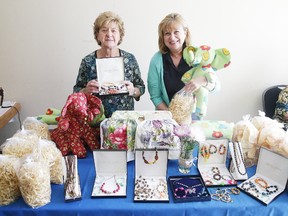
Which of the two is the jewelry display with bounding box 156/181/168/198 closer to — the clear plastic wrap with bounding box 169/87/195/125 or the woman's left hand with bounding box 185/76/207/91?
the clear plastic wrap with bounding box 169/87/195/125

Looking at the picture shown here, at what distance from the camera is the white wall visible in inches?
83.4

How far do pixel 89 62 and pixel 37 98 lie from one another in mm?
1103

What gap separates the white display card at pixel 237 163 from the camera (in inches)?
42.0

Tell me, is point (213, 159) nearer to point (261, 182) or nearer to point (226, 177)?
point (226, 177)

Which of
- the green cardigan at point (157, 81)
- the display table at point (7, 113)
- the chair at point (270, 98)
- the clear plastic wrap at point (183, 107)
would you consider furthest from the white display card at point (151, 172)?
the chair at point (270, 98)

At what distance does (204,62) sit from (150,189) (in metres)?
0.74

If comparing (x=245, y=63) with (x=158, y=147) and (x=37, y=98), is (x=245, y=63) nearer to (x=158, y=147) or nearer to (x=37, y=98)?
(x=158, y=147)

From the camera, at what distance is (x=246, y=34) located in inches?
90.1

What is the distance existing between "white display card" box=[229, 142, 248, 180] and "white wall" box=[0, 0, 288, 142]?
142 cm

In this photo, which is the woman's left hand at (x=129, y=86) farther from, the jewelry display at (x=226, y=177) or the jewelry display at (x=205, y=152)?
the jewelry display at (x=226, y=177)

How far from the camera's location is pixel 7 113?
2.17 metres

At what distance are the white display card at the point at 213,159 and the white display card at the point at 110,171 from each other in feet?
1.18

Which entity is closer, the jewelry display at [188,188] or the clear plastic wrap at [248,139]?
the jewelry display at [188,188]

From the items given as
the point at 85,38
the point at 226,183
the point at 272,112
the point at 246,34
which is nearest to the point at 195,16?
the point at 246,34
